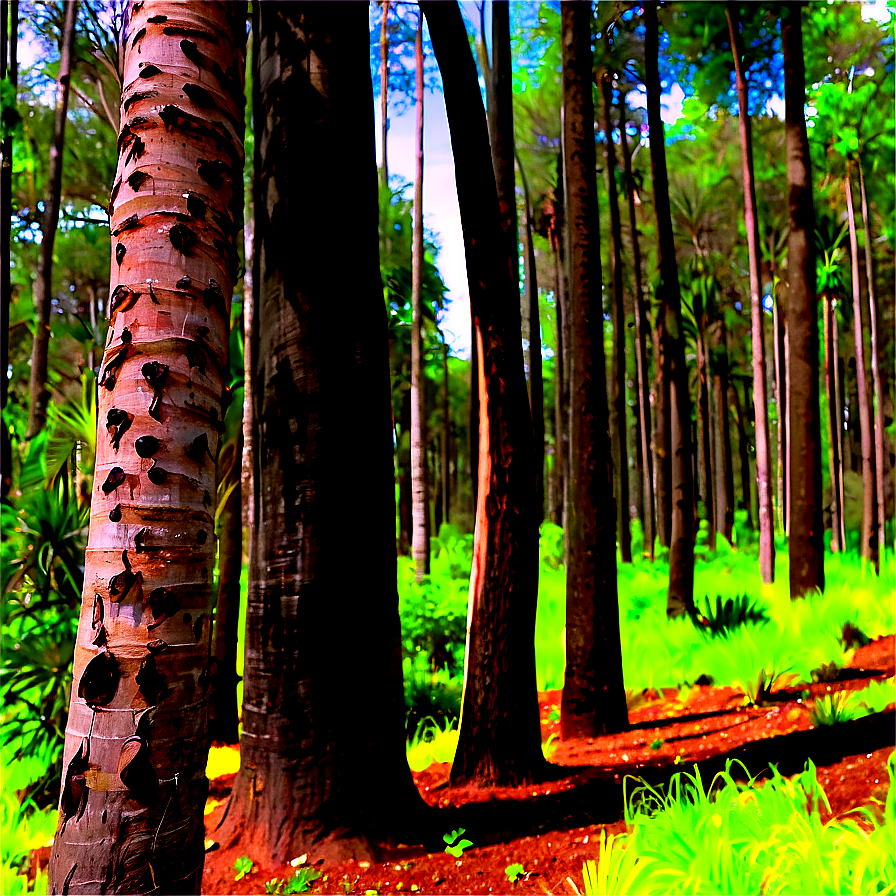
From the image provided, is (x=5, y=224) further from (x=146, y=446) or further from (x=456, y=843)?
(x=456, y=843)

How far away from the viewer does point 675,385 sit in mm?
7629

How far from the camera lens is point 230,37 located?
72.2 inches

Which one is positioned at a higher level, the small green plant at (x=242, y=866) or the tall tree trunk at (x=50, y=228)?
the tall tree trunk at (x=50, y=228)

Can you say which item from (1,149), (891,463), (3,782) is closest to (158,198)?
(3,782)

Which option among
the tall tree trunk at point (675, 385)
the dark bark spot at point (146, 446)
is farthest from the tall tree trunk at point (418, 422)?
the dark bark spot at point (146, 446)

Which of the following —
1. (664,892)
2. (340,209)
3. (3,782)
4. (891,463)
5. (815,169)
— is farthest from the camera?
(891,463)

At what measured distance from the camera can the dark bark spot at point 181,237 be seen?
1639 millimetres

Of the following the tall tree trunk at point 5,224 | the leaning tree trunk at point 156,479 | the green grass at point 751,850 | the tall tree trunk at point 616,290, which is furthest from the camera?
the tall tree trunk at point 616,290

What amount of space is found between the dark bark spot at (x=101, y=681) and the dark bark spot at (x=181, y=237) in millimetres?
922

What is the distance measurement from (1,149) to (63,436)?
3598 millimetres

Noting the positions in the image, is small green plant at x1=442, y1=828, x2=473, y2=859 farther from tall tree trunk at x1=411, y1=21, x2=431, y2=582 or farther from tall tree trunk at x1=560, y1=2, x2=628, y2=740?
tall tree trunk at x1=411, y1=21, x2=431, y2=582

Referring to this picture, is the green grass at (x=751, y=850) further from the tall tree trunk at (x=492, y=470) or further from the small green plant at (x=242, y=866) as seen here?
the small green plant at (x=242, y=866)

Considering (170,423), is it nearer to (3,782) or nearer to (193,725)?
(193,725)

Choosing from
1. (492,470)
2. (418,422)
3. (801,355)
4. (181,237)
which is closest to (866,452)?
(801,355)
